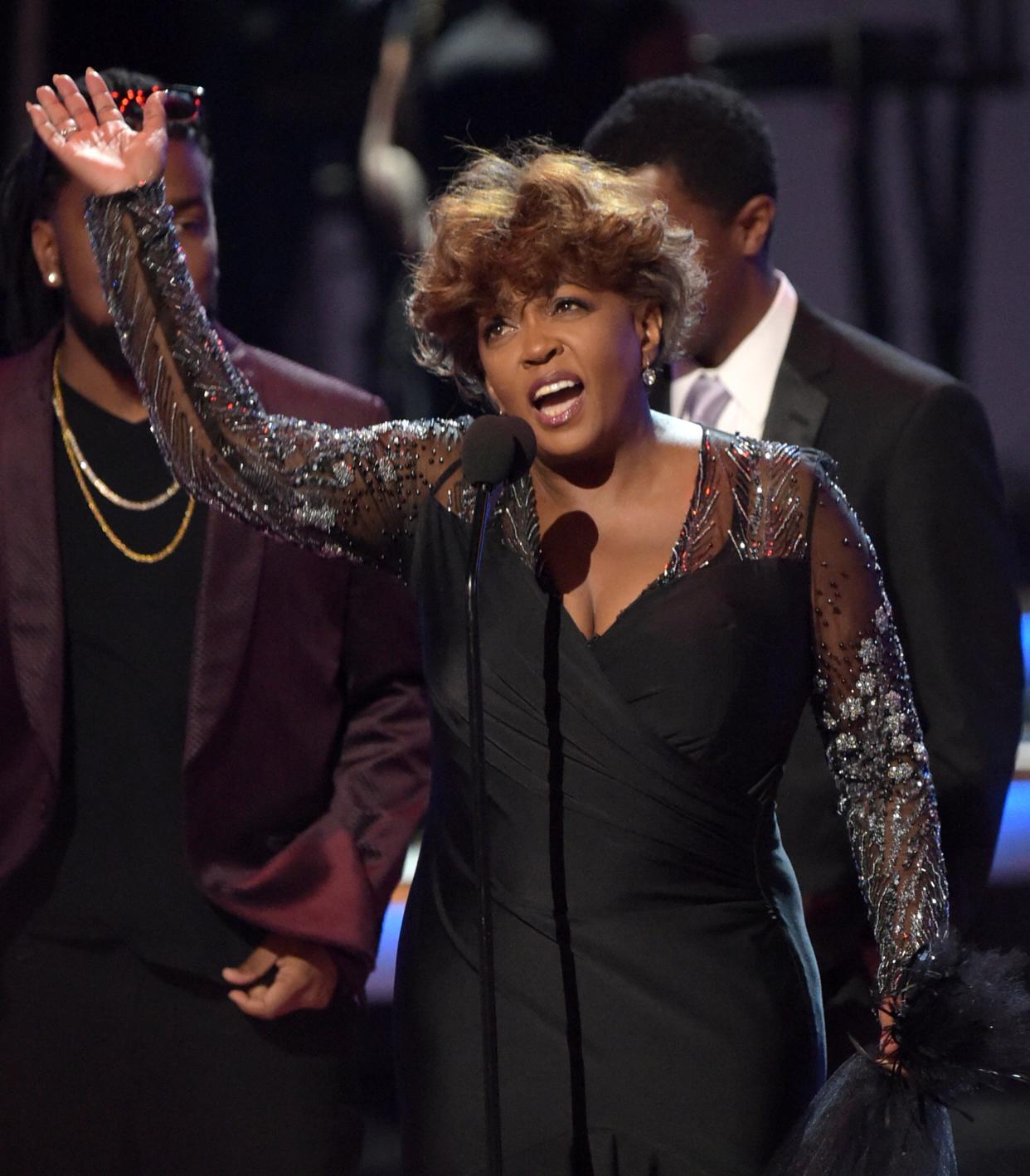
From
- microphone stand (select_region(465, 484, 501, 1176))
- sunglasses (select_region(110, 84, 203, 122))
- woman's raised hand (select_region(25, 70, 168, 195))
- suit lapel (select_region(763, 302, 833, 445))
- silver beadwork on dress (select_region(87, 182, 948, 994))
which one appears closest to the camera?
microphone stand (select_region(465, 484, 501, 1176))

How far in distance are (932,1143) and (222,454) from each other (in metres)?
1.08

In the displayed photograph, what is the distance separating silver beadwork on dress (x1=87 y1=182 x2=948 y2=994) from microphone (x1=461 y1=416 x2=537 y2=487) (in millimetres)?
255

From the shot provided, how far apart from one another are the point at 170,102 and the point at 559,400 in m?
0.77

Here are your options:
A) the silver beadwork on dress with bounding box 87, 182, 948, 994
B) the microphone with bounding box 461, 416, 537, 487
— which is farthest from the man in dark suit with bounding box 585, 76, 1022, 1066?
the microphone with bounding box 461, 416, 537, 487

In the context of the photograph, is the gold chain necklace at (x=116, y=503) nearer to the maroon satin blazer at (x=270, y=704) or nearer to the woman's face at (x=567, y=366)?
the maroon satin blazer at (x=270, y=704)

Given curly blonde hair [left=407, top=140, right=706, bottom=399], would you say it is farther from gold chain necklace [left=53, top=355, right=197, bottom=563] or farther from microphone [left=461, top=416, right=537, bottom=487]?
gold chain necklace [left=53, top=355, right=197, bottom=563]

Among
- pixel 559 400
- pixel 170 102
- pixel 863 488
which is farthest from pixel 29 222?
pixel 863 488

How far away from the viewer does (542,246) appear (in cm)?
201

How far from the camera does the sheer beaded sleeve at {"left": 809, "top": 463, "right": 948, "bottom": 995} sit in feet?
6.61

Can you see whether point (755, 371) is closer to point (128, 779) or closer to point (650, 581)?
point (650, 581)

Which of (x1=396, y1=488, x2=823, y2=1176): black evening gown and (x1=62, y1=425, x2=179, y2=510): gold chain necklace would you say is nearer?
(x1=396, y1=488, x2=823, y2=1176): black evening gown

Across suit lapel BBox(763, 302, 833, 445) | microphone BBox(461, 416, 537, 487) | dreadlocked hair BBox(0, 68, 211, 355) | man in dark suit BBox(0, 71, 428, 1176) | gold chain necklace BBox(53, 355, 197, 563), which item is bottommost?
man in dark suit BBox(0, 71, 428, 1176)

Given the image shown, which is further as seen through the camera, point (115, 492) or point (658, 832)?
point (115, 492)

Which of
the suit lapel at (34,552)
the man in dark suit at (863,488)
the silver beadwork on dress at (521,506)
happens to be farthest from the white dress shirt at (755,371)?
the suit lapel at (34,552)
